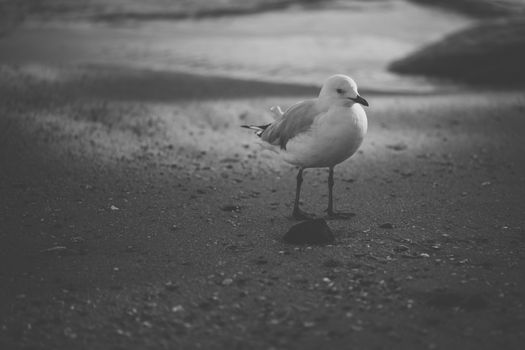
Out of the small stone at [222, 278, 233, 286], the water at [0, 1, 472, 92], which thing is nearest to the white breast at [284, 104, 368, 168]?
the small stone at [222, 278, 233, 286]

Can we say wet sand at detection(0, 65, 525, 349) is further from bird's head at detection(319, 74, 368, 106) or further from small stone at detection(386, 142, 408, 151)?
bird's head at detection(319, 74, 368, 106)

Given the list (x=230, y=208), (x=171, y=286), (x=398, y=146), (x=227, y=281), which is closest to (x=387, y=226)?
(x=230, y=208)

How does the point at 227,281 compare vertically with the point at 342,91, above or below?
below

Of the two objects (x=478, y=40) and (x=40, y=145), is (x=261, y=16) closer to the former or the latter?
(x=478, y=40)

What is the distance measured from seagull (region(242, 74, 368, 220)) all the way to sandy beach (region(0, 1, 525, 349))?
1.99 ft

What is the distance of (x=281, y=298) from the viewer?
12.9 ft

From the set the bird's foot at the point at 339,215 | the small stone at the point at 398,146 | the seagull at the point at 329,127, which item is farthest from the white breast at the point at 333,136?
the small stone at the point at 398,146

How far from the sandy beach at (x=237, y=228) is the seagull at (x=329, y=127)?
23.9 inches

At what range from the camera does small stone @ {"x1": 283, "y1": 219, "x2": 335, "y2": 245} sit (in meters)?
4.74

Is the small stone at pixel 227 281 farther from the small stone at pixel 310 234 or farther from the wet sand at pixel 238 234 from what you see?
the small stone at pixel 310 234

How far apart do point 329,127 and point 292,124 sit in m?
0.48

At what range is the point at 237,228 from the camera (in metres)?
5.12

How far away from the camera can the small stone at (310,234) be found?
15.6 ft

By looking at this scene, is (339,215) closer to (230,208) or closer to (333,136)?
(333,136)
